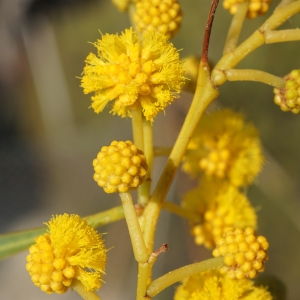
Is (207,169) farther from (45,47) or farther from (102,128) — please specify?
(45,47)

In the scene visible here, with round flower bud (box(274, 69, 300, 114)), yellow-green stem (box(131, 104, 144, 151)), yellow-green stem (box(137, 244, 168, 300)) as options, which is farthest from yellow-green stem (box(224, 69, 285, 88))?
yellow-green stem (box(137, 244, 168, 300))

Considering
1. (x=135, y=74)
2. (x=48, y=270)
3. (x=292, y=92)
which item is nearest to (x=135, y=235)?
(x=48, y=270)

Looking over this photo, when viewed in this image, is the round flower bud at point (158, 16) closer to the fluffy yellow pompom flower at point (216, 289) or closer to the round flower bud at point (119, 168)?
the round flower bud at point (119, 168)

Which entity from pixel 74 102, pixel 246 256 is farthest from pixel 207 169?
pixel 74 102

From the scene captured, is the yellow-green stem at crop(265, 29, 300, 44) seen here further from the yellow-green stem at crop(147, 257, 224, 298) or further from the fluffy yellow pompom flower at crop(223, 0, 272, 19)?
the yellow-green stem at crop(147, 257, 224, 298)

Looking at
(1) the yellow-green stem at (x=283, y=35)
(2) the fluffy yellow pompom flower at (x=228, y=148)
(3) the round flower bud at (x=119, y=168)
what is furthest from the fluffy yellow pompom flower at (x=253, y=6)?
(3) the round flower bud at (x=119, y=168)

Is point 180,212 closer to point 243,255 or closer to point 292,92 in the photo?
point 243,255

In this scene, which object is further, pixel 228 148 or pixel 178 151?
pixel 228 148
